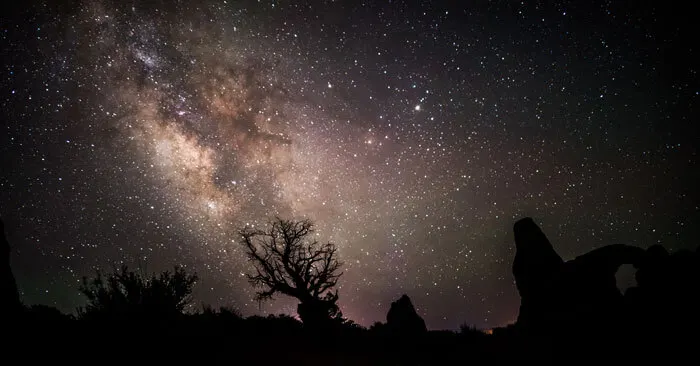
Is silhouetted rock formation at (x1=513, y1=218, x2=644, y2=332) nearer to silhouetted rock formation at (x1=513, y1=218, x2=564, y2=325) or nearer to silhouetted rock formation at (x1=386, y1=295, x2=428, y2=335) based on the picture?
silhouetted rock formation at (x1=513, y1=218, x2=564, y2=325)

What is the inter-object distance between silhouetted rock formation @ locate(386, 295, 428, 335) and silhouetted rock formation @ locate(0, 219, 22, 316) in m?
18.3

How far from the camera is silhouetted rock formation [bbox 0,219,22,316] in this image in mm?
5715

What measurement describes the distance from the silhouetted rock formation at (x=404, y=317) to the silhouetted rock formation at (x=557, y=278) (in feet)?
23.1

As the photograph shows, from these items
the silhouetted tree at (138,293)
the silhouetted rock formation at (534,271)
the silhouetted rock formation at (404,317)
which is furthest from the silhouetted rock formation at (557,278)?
the silhouetted tree at (138,293)

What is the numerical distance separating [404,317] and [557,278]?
10.1 metres

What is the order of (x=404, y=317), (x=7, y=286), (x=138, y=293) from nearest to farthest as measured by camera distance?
(x=7, y=286) → (x=138, y=293) → (x=404, y=317)

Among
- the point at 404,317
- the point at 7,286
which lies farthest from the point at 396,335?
the point at 7,286

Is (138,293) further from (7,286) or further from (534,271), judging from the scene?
(534,271)

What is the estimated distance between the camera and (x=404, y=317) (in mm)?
20578

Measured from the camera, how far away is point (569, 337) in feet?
29.1

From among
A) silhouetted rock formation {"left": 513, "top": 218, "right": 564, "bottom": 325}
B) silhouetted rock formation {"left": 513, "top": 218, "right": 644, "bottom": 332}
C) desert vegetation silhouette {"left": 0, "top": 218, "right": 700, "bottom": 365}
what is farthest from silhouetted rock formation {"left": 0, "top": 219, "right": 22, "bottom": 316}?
silhouetted rock formation {"left": 513, "top": 218, "right": 564, "bottom": 325}

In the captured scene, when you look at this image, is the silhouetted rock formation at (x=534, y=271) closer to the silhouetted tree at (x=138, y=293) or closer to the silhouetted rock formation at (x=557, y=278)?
the silhouetted rock formation at (x=557, y=278)

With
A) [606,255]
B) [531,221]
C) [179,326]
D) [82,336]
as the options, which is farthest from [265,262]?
[606,255]

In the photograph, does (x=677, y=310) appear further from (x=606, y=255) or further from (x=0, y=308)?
(x=0, y=308)
